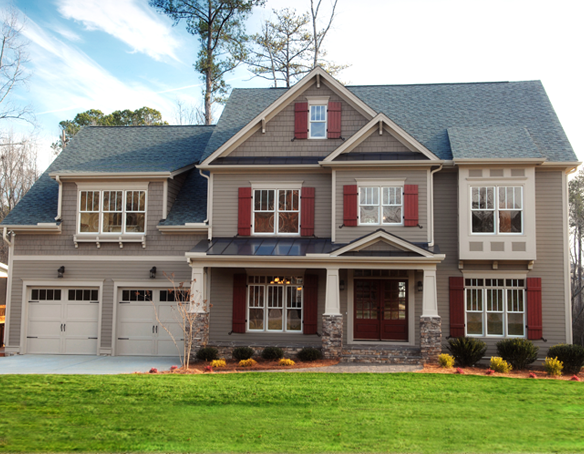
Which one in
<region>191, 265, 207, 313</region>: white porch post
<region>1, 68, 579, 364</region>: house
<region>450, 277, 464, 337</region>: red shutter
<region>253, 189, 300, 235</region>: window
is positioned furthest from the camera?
<region>253, 189, 300, 235</region>: window

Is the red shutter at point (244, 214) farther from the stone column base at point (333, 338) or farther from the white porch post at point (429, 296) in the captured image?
the white porch post at point (429, 296)

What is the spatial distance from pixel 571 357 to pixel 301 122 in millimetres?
10547

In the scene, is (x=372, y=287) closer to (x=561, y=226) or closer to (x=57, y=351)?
(x=561, y=226)

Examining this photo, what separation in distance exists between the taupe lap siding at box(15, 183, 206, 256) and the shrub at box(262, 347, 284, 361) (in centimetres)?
431

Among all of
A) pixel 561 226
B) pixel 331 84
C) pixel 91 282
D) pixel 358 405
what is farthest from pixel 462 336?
pixel 91 282

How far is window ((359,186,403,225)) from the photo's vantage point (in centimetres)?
1619

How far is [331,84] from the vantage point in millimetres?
17234

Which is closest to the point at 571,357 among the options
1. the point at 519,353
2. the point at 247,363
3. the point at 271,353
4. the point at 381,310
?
the point at 519,353

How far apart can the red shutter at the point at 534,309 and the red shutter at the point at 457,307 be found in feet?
6.35

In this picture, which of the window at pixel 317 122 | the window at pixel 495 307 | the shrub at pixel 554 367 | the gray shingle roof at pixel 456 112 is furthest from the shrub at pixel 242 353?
the shrub at pixel 554 367

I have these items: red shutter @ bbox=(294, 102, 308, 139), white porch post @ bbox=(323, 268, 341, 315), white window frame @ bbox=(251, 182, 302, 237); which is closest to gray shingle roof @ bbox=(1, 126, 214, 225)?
white window frame @ bbox=(251, 182, 302, 237)

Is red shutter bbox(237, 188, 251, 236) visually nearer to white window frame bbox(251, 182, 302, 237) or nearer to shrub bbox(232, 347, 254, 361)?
white window frame bbox(251, 182, 302, 237)

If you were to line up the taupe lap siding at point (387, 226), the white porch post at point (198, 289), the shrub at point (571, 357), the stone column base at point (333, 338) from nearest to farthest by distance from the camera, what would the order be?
1. the shrub at point (571, 357)
2. the stone column base at point (333, 338)
3. the white porch post at point (198, 289)
4. the taupe lap siding at point (387, 226)

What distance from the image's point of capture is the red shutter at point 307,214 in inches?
656
